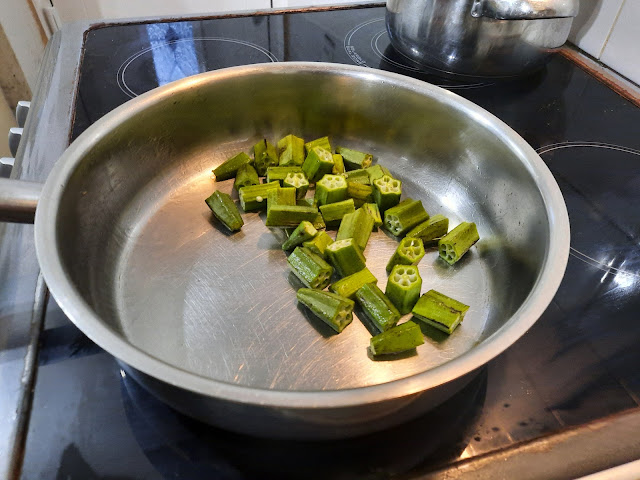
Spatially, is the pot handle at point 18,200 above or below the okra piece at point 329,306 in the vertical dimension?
above

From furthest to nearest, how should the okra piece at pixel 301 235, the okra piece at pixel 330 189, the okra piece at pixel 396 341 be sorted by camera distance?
the okra piece at pixel 330 189, the okra piece at pixel 301 235, the okra piece at pixel 396 341

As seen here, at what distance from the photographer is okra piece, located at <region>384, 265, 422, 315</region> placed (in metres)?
1.01

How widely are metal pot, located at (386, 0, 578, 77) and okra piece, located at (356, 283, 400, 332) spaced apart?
2.95 feet

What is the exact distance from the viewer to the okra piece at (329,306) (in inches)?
38.1

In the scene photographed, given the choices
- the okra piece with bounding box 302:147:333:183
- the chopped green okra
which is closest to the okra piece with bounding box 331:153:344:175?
the okra piece with bounding box 302:147:333:183

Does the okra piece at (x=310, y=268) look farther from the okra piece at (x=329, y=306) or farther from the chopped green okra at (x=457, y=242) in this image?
the chopped green okra at (x=457, y=242)

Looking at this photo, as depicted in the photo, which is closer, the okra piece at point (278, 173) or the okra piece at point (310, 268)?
the okra piece at point (310, 268)

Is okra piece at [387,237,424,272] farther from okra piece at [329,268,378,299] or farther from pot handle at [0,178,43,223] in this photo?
pot handle at [0,178,43,223]

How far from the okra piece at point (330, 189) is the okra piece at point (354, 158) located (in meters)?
0.11

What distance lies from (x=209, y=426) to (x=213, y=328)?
229mm

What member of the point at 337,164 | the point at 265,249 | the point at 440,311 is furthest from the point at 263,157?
the point at 440,311

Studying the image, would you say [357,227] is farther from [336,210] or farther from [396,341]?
[396,341]

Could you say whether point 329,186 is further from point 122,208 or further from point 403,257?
point 122,208

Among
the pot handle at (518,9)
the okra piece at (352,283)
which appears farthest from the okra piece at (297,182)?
the pot handle at (518,9)
